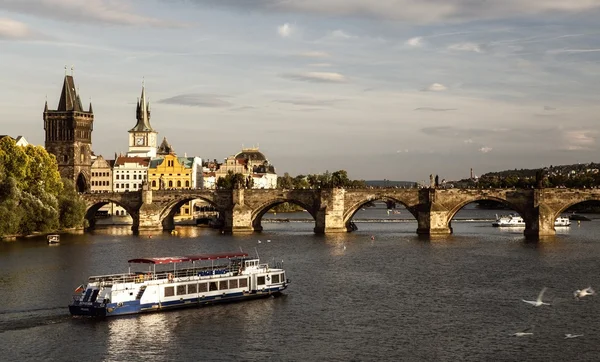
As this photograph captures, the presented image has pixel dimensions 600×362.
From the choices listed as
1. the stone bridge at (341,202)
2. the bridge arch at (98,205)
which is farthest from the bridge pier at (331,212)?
the bridge arch at (98,205)

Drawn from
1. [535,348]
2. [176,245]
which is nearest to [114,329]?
[535,348]

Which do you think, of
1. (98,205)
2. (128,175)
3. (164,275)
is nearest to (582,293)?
(164,275)

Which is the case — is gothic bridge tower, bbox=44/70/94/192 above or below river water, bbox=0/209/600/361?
above

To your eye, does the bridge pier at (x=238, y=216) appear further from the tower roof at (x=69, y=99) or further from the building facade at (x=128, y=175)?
the building facade at (x=128, y=175)

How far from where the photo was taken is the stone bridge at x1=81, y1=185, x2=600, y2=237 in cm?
12288

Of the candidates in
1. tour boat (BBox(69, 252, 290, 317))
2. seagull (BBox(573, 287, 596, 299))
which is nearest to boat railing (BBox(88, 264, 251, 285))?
tour boat (BBox(69, 252, 290, 317))

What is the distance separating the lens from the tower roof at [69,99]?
164 m

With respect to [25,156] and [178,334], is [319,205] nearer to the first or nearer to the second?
[25,156]

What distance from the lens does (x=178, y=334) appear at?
2111 inches

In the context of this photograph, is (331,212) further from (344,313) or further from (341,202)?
(344,313)

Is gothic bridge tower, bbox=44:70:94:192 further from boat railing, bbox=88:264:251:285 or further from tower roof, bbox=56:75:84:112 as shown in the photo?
boat railing, bbox=88:264:251:285

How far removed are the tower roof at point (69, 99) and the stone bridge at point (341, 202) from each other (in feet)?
81.3

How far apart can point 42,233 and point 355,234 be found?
43122mm

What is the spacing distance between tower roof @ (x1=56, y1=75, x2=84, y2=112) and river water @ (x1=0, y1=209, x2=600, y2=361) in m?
64.4
